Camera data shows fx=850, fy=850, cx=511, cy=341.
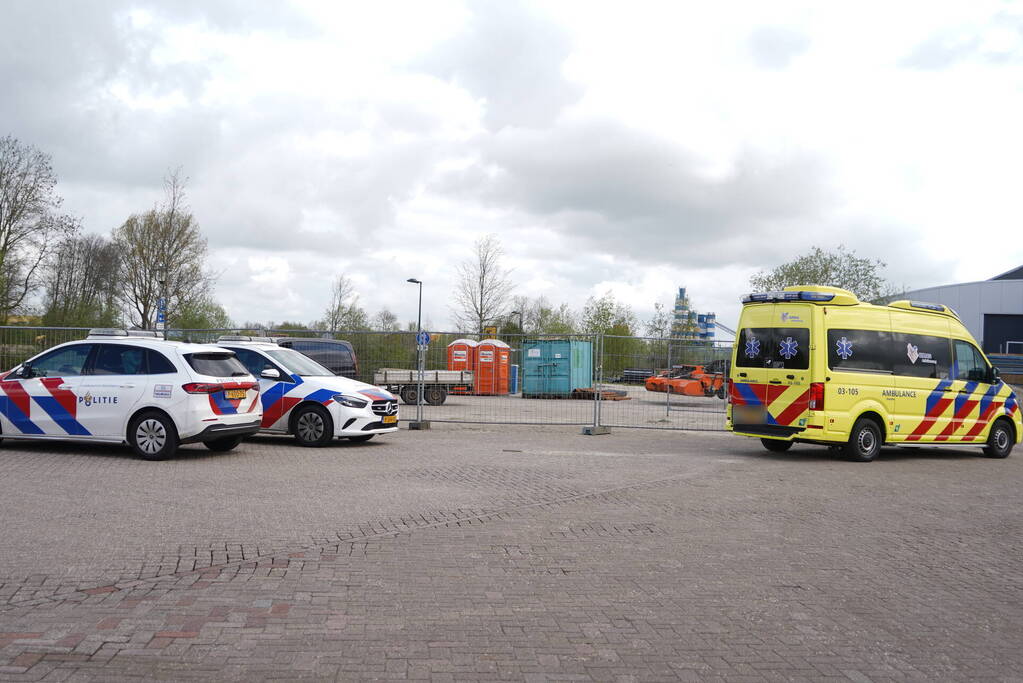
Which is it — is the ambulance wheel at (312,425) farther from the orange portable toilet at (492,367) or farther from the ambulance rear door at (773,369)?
the ambulance rear door at (773,369)

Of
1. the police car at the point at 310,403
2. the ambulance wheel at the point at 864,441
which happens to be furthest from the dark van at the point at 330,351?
the ambulance wheel at the point at 864,441

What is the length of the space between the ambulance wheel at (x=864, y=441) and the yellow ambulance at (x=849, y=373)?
0.02 m

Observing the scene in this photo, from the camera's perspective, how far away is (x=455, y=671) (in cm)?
420

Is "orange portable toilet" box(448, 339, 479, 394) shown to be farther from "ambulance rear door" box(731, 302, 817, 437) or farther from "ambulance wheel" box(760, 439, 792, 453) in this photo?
"ambulance rear door" box(731, 302, 817, 437)

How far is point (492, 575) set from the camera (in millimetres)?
6031

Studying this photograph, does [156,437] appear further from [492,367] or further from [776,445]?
[492,367]

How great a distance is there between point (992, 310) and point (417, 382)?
196ft

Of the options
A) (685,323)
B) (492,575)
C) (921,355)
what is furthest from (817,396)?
(685,323)

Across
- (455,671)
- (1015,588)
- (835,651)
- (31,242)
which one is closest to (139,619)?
(455,671)

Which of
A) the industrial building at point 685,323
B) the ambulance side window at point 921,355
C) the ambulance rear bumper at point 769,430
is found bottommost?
the ambulance rear bumper at point 769,430

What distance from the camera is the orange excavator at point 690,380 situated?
17.8m

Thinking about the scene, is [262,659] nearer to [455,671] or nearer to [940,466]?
[455,671]

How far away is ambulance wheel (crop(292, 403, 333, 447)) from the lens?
13430 millimetres

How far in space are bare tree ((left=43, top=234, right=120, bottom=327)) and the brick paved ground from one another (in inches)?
1154
